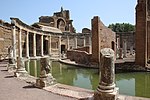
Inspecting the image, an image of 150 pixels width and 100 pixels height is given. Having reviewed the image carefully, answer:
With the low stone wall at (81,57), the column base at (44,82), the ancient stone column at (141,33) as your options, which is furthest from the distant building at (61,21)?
the column base at (44,82)

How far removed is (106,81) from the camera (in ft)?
17.9

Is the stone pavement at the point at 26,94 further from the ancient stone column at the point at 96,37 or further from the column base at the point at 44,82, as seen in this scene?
the ancient stone column at the point at 96,37

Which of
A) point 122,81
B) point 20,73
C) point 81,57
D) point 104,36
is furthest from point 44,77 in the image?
point 104,36

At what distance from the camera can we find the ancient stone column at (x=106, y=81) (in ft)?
17.4

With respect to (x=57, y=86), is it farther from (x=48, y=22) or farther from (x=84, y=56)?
(x=48, y=22)

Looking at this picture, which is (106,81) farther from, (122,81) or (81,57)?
(81,57)

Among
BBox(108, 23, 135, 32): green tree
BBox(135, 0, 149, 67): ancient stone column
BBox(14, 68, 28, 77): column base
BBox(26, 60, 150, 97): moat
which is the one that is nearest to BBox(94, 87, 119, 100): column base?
BBox(26, 60, 150, 97): moat

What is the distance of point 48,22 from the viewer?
140 feet

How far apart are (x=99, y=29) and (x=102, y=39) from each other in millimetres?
1377

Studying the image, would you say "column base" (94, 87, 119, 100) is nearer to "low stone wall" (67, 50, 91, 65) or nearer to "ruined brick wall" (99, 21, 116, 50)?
"low stone wall" (67, 50, 91, 65)

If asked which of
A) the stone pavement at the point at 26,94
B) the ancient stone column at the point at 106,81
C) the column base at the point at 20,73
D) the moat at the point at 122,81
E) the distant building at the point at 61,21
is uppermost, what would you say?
the distant building at the point at 61,21

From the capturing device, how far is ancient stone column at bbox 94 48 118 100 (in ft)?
17.4

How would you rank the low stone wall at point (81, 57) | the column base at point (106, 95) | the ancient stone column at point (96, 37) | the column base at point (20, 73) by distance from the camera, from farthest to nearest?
1. the low stone wall at point (81, 57)
2. the ancient stone column at point (96, 37)
3. the column base at point (20, 73)
4. the column base at point (106, 95)

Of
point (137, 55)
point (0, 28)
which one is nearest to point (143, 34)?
point (137, 55)
